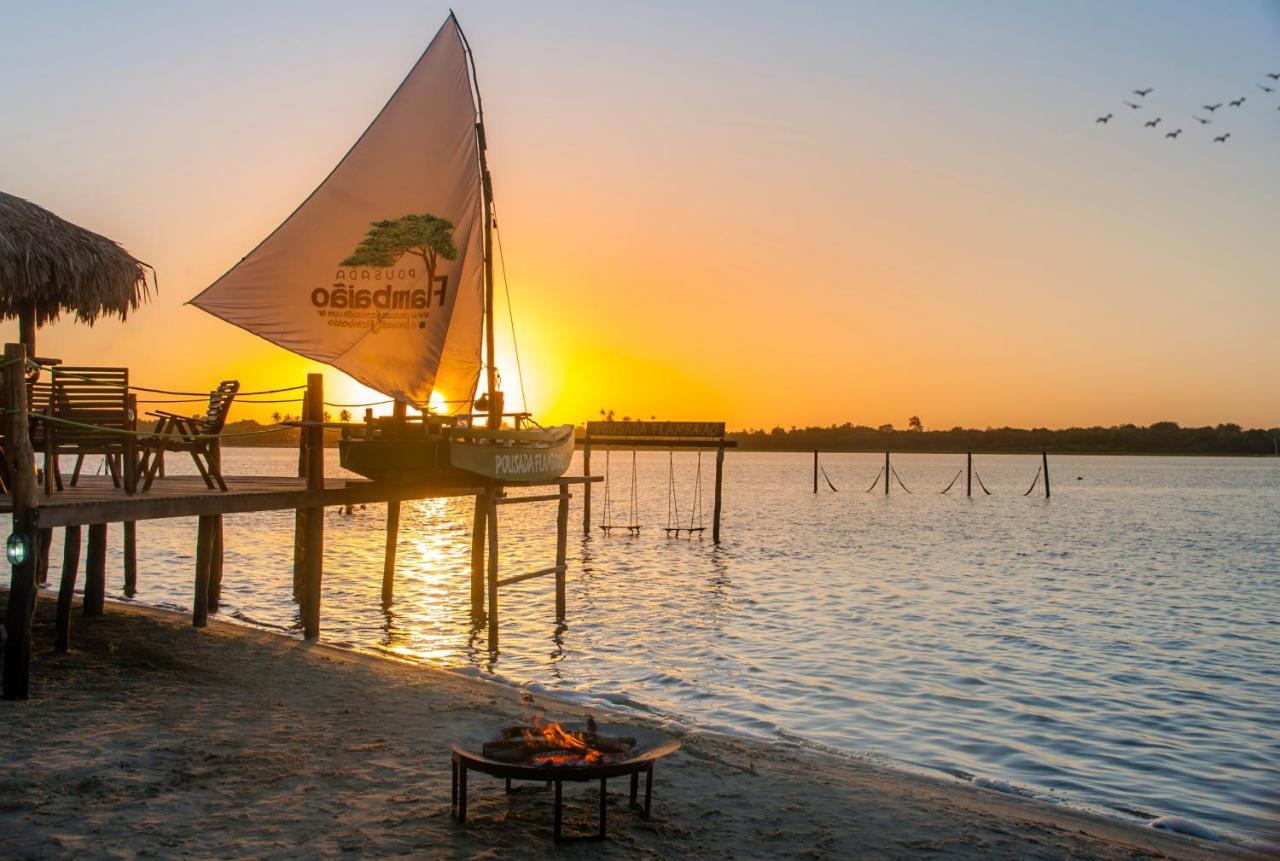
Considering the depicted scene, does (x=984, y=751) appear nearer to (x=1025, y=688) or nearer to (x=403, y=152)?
(x=1025, y=688)

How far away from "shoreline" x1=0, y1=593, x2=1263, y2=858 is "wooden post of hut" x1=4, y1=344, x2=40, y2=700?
32cm

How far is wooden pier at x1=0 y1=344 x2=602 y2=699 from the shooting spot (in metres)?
8.66

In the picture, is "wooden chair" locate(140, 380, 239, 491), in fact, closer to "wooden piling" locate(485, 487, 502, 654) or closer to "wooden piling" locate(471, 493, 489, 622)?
"wooden piling" locate(485, 487, 502, 654)

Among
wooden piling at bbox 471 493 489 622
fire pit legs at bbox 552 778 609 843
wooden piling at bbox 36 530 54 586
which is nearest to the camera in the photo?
fire pit legs at bbox 552 778 609 843

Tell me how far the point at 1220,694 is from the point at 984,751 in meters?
5.21

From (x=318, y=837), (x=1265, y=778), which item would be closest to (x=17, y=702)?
(x=318, y=837)

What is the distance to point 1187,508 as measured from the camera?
66.4 meters

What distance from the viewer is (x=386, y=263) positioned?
1401 centimetres

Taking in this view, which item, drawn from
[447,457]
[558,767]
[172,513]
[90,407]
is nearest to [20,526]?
[172,513]

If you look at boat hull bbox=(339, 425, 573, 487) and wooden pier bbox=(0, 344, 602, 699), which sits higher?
boat hull bbox=(339, 425, 573, 487)

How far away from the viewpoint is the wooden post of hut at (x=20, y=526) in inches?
337

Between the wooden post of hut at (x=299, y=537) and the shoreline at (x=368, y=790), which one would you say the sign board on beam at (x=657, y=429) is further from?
the shoreline at (x=368, y=790)

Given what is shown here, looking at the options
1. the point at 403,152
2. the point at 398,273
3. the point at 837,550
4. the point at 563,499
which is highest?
the point at 403,152

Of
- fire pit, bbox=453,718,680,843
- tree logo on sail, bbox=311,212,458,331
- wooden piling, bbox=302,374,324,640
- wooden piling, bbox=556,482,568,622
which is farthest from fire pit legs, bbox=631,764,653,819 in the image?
wooden piling, bbox=556,482,568,622
